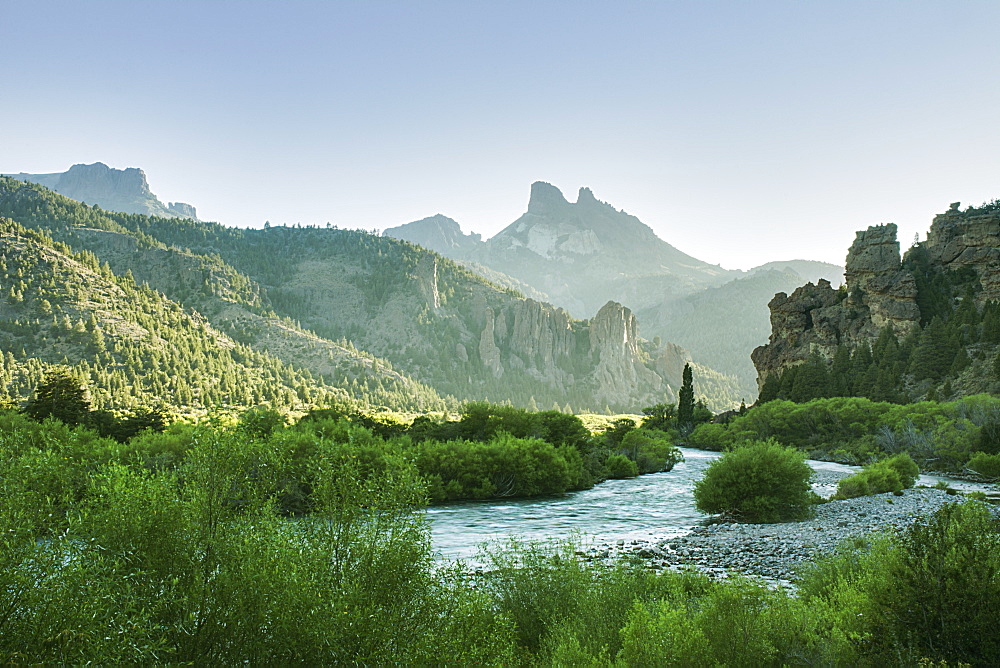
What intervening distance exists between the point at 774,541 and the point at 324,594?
2389 cm

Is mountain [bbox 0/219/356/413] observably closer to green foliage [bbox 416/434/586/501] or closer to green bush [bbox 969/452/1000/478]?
green foliage [bbox 416/434/586/501]

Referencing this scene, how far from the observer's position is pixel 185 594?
29.8ft

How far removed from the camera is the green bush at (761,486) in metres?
34.3

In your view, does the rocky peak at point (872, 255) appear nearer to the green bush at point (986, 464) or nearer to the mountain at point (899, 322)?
the mountain at point (899, 322)

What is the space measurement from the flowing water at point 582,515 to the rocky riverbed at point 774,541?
85.4 inches

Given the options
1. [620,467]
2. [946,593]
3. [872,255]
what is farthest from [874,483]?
[872,255]

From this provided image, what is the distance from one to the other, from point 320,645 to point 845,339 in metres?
130

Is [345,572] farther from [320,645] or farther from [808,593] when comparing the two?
[808,593]

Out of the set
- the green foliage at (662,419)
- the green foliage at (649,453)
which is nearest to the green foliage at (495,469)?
the green foliage at (649,453)

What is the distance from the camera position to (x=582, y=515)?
3875cm

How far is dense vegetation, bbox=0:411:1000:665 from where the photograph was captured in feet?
26.3

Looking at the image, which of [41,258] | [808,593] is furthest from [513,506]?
[41,258]

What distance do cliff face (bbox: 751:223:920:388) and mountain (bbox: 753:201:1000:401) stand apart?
186mm

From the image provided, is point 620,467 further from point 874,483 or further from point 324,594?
point 324,594
